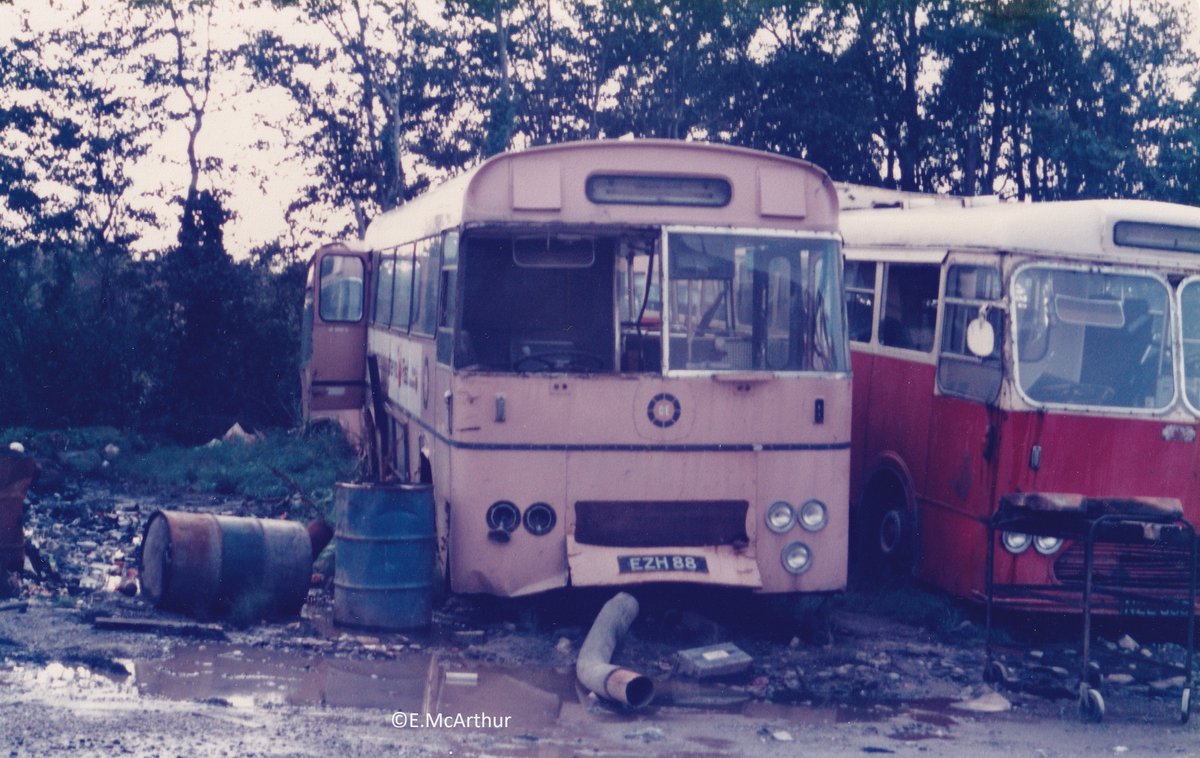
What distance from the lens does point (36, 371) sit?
881 inches

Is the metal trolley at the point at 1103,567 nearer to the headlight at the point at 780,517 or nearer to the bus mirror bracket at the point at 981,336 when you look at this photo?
the bus mirror bracket at the point at 981,336

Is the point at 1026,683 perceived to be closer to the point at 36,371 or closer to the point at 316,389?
the point at 316,389

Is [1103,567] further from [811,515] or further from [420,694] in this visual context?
[420,694]

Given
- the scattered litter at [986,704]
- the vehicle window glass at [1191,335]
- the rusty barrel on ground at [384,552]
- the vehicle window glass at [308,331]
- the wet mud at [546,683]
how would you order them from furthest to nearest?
the vehicle window glass at [308,331] < the vehicle window glass at [1191,335] < the rusty barrel on ground at [384,552] < the scattered litter at [986,704] < the wet mud at [546,683]

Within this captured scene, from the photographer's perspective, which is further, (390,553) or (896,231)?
(896,231)

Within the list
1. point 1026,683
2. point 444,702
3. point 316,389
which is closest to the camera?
point 444,702

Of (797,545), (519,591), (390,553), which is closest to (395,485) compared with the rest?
(390,553)

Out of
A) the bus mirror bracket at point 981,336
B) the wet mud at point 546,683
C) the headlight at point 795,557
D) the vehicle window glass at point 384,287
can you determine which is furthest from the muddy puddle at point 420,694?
the vehicle window glass at point 384,287

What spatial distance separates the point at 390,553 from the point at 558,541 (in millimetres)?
1054

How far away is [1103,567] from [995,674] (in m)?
1.37

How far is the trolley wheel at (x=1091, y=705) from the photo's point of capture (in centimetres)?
770

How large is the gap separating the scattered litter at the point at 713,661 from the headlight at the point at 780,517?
89 cm

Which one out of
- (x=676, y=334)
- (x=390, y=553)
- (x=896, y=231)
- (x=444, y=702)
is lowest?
(x=444, y=702)

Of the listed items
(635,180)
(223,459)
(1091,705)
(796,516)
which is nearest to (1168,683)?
(1091,705)
